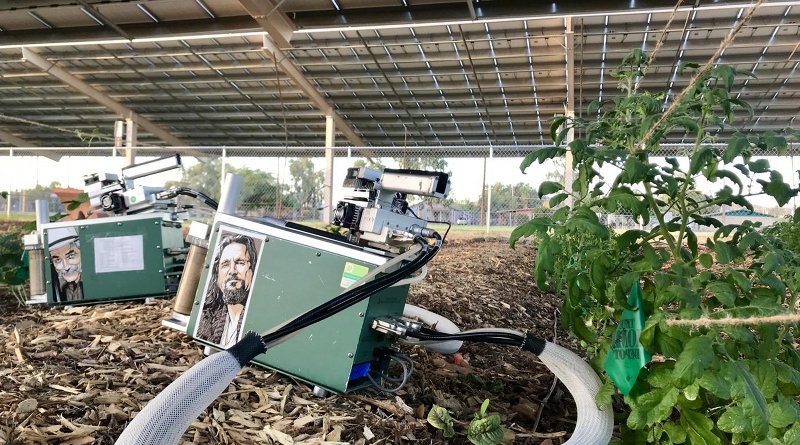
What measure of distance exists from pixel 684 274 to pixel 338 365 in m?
1.45

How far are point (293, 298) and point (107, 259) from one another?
243cm

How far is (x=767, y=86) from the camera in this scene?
1240 cm

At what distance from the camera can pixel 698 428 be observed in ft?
6.72

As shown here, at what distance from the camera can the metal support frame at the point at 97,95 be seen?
44.1 ft

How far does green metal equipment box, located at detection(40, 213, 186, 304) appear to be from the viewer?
450 cm

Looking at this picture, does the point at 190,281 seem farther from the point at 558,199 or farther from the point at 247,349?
the point at 558,199

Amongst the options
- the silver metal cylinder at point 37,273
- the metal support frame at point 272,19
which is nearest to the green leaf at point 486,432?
the silver metal cylinder at point 37,273

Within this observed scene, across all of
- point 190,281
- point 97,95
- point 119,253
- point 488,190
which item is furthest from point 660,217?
point 97,95

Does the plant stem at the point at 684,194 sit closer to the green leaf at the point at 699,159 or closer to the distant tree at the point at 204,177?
the green leaf at the point at 699,159

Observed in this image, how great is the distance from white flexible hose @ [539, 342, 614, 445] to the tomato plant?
89mm

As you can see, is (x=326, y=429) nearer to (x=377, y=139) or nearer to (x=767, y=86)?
(x=767, y=86)

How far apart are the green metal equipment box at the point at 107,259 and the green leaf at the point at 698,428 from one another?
3.73 m

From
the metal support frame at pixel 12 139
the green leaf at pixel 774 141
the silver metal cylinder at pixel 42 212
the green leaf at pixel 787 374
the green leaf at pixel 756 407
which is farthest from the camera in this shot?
the metal support frame at pixel 12 139

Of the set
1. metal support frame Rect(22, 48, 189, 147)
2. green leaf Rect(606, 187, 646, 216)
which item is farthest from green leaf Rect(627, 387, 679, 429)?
metal support frame Rect(22, 48, 189, 147)
